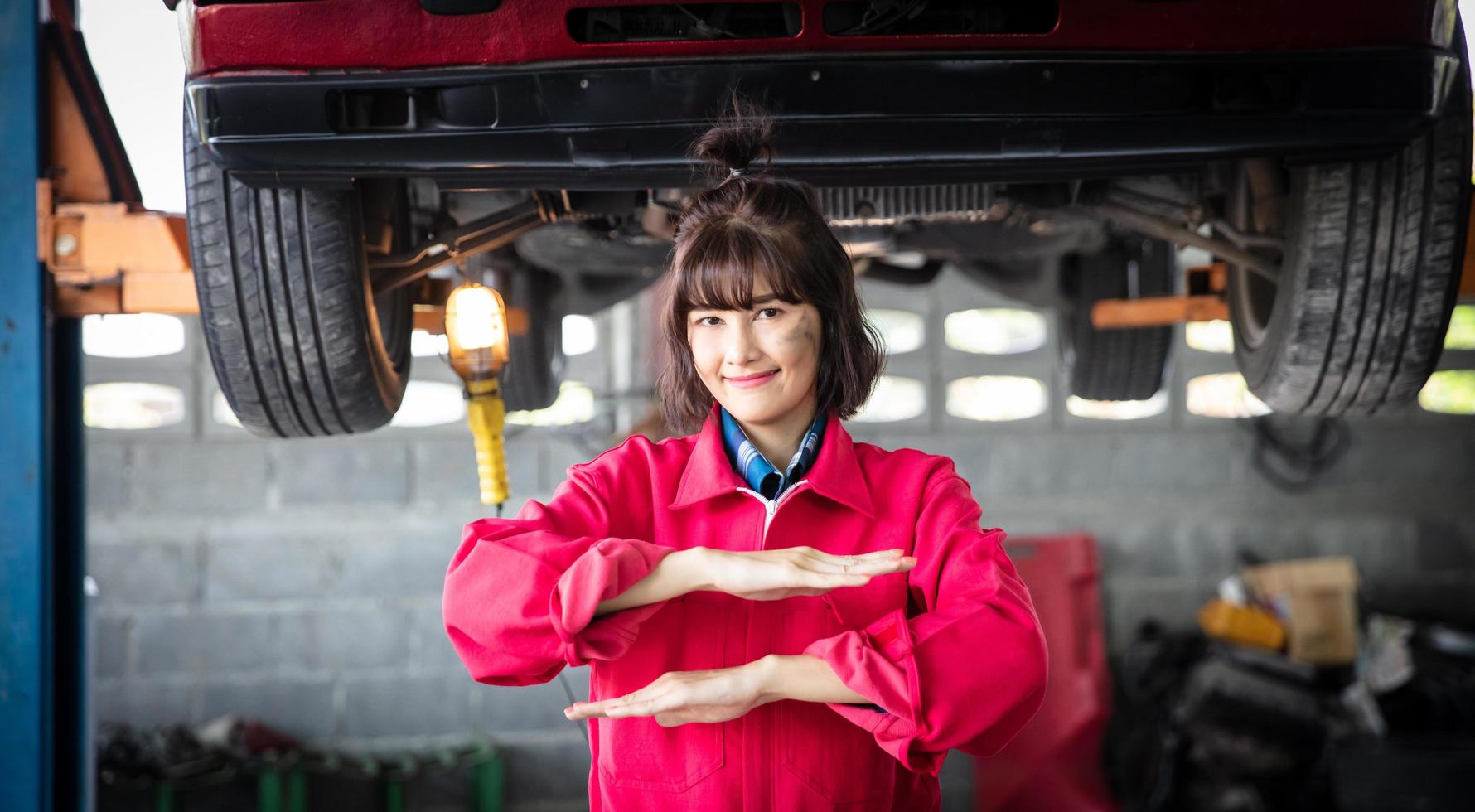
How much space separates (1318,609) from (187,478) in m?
4.16

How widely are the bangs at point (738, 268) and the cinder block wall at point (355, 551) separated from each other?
10.1 ft

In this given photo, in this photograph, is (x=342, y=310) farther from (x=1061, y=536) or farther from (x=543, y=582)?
(x=1061, y=536)

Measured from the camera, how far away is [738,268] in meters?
1.08

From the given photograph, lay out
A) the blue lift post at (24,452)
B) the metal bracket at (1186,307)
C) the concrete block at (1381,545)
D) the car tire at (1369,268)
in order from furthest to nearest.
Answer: the concrete block at (1381,545) → the metal bracket at (1186,307) → the blue lift post at (24,452) → the car tire at (1369,268)

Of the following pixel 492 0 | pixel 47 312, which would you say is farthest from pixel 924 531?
pixel 47 312

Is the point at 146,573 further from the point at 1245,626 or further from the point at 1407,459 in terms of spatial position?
the point at 1407,459

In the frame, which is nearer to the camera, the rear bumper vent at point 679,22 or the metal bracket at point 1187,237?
the rear bumper vent at point 679,22

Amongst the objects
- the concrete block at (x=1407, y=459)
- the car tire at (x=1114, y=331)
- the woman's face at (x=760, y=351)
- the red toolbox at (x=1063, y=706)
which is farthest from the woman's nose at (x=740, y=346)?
the concrete block at (x=1407, y=459)

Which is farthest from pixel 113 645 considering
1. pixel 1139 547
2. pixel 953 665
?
pixel 953 665

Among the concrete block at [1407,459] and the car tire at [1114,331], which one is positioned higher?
the car tire at [1114,331]

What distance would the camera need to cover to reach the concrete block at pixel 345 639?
14.6 ft

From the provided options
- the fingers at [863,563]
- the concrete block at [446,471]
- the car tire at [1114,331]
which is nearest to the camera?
the fingers at [863,563]

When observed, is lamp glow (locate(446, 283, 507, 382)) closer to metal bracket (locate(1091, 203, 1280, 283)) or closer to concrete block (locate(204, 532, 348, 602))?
metal bracket (locate(1091, 203, 1280, 283))

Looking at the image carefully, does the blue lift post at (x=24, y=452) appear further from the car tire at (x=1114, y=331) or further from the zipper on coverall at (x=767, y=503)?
the car tire at (x=1114, y=331)
